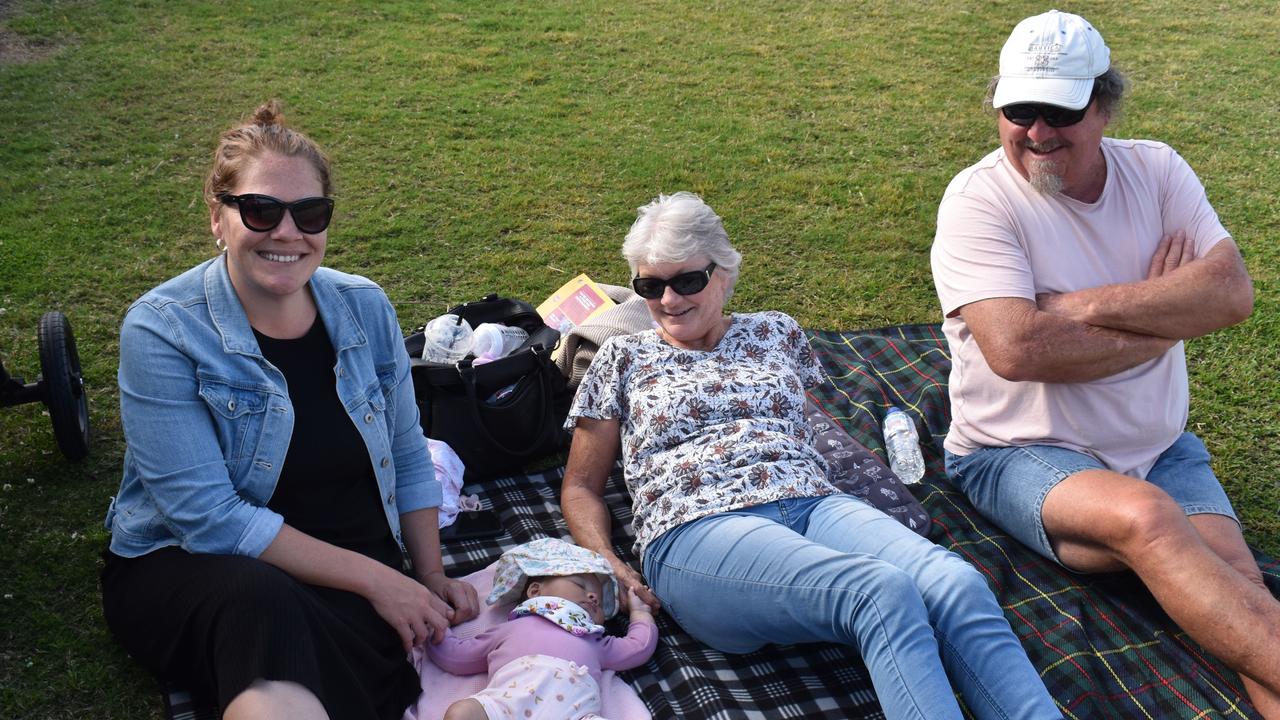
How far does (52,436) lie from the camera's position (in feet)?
16.1

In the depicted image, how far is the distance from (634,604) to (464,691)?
0.67 meters

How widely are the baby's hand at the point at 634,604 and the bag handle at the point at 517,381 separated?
3.75 ft

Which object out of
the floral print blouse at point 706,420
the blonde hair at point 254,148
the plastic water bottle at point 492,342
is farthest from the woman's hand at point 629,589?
the blonde hair at point 254,148

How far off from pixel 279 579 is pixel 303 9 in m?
9.52

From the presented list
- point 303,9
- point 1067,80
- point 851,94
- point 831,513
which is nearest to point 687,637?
point 831,513

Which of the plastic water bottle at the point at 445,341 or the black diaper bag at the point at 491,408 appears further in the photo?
the plastic water bottle at the point at 445,341

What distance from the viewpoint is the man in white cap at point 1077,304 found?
4.12m

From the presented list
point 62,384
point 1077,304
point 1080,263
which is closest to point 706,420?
point 1077,304

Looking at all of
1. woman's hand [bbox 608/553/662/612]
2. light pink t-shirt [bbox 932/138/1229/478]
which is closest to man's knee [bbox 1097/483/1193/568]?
light pink t-shirt [bbox 932/138/1229/478]

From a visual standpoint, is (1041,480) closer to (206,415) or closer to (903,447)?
(903,447)

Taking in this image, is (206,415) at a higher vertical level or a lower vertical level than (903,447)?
higher

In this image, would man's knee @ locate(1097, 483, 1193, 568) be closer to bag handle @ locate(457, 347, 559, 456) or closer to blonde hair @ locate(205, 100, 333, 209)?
bag handle @ locate(457, 347, 559, 456)

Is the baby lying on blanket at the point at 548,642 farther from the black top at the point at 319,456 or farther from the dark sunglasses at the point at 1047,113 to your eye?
the dark sunglasses at the point at 1047,113

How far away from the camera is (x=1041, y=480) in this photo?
4180 millimetres
